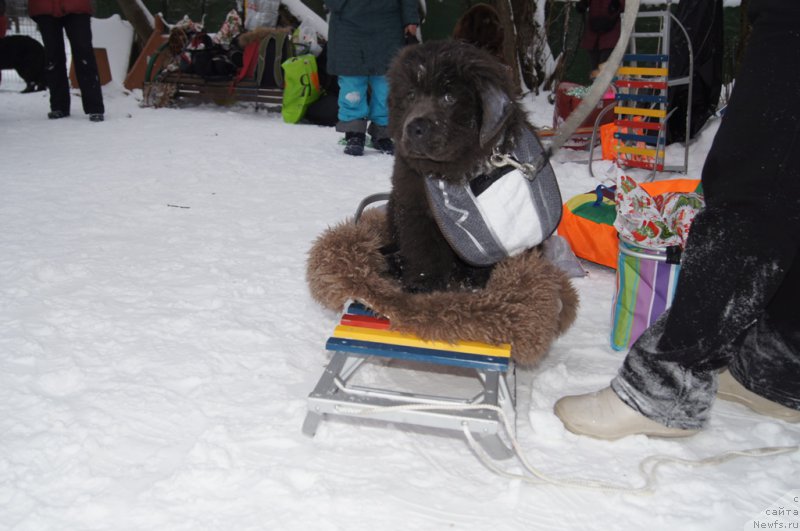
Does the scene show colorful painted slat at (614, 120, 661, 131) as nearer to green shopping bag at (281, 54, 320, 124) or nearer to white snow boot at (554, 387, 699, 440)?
green shopping bag at (281, 54, 320, 124)

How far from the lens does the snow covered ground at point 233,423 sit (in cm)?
126

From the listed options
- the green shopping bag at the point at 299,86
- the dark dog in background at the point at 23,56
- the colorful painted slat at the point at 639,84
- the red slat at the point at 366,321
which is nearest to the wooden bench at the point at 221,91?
the green shopping bag at the point at 299,86

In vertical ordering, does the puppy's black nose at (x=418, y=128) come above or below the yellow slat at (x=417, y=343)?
above

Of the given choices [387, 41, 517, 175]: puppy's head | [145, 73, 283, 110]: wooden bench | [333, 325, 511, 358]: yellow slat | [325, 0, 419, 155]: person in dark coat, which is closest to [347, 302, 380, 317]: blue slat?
[333, 325, 511, 358]: yellow slat

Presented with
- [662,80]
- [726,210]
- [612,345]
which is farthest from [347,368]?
[662,80]

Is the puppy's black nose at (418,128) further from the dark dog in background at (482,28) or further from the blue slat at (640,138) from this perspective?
the dark dog in background at (482,28)

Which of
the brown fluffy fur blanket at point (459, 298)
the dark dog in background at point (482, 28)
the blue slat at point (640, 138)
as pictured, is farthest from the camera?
the dark dog in background at point (482, 28)

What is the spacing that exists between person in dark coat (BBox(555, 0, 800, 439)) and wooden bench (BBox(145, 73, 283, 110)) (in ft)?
17.6

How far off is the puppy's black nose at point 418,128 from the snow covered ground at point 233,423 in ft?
2.27

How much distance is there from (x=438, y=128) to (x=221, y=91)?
17.7ft

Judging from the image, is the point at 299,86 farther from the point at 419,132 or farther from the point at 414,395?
the point at 414,395

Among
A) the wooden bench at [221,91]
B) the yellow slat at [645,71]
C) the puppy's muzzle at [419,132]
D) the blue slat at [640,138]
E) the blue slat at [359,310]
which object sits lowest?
the blue slat at [359,310]

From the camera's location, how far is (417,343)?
149cm

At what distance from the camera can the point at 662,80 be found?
403 cm
